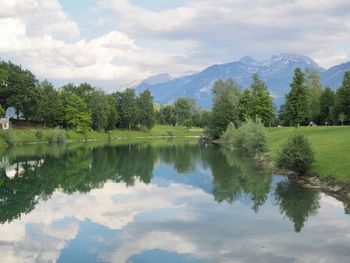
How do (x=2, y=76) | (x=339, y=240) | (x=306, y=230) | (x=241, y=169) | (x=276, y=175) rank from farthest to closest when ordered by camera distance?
(x=2, y=76)
(x=241, y=169)
(x=276, y=175)
(x=306, y=230)
(x=339, y=240)

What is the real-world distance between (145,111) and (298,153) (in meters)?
122

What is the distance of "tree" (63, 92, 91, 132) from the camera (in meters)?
136

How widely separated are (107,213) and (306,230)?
1426cm

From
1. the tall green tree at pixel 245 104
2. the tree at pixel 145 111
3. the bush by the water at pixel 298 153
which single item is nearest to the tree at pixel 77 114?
the tree at pixel 145 111

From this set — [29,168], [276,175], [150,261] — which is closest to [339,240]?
[150,261]

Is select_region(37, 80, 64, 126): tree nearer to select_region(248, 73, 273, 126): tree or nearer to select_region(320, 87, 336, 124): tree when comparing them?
select_region(248, 73, 273, 126): tree

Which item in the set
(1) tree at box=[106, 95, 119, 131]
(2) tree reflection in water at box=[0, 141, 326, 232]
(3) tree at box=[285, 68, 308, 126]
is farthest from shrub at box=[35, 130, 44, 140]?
(3) tree at box=[285, 68, 308, 126]

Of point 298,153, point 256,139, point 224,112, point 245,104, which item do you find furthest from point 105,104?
point 298,153

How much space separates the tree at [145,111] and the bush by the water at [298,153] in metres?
119

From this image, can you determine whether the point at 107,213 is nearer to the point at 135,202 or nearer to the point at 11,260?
the point at 135,202

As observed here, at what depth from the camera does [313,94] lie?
126125mm

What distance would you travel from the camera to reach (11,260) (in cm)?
2167

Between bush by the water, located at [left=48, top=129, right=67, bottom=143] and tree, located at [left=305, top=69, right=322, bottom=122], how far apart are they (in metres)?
65.9

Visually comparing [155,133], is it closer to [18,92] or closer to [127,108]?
[127,108]
